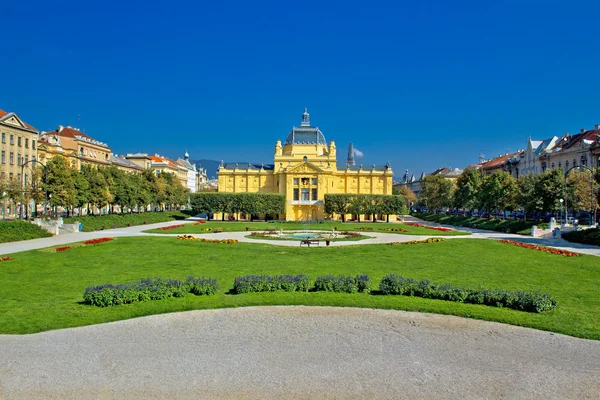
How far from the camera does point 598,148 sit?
253ft

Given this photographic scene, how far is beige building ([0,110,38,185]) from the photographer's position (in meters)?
66.6

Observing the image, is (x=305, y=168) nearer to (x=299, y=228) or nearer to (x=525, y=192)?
(x=299, y=228)

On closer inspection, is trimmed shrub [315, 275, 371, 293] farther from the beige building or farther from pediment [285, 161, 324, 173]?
pediment [285, 161, 324, 173]

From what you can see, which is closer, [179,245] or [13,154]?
[179,245]

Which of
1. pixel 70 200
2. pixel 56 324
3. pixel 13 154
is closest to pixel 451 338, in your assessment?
pixel 56 324

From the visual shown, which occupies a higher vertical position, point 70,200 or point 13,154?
point 13,154

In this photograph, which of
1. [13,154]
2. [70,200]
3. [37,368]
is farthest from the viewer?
[13,154]

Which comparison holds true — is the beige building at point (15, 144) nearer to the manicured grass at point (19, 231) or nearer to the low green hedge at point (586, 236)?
the manicured grass at point (19, 231)

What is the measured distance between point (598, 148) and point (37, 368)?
88.0 m

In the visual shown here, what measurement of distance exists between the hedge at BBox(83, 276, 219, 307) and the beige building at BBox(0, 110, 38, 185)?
57.9 metres

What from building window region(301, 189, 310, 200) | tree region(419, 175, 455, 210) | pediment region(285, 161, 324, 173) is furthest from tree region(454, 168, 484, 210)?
building window region(301, 189, 310, 200)

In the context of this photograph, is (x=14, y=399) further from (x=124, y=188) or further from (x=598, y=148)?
(x=598, y=148)

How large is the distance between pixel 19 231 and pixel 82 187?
60.1ft

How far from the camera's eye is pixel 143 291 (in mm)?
15992
